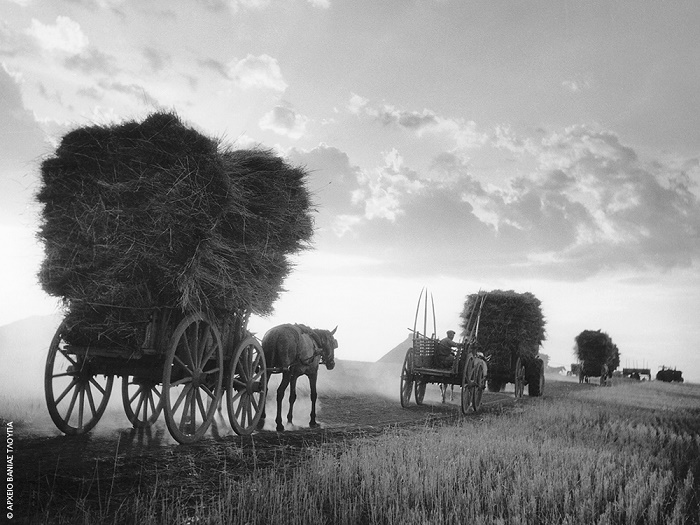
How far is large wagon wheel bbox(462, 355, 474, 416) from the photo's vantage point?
11.2m

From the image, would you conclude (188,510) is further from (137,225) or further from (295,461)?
(137,225)

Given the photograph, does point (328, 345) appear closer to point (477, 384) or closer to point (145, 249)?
point (477, 384)

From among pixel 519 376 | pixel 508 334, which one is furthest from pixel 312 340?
pixel 519 376

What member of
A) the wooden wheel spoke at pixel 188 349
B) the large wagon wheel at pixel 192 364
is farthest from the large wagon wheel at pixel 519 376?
the wooden wheel spoke at pixel 188 349

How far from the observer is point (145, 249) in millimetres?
5922

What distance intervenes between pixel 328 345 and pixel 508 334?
721 centimetres

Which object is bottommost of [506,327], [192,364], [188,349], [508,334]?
[192,364]

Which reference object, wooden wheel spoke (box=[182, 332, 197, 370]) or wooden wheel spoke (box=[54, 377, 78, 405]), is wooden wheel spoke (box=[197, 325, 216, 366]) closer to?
wooden wheel spoke (box=[182, 332, 197, 370])

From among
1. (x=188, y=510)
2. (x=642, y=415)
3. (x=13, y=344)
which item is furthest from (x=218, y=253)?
(x=13, y=344)

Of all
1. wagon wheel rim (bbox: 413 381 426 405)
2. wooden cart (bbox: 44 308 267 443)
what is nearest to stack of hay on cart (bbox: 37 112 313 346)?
wooden cart (bbox: 44 308 267 443)

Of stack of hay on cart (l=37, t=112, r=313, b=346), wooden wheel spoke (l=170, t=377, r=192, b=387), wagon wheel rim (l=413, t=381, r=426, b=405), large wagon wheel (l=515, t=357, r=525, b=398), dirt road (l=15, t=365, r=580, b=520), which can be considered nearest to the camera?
dirt road (l=15, t=365, r=580, b=520)

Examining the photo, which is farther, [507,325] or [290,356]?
[507,325]

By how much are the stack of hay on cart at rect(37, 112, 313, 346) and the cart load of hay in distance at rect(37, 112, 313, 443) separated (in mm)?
13

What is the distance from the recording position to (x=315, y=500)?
4.13 metres
